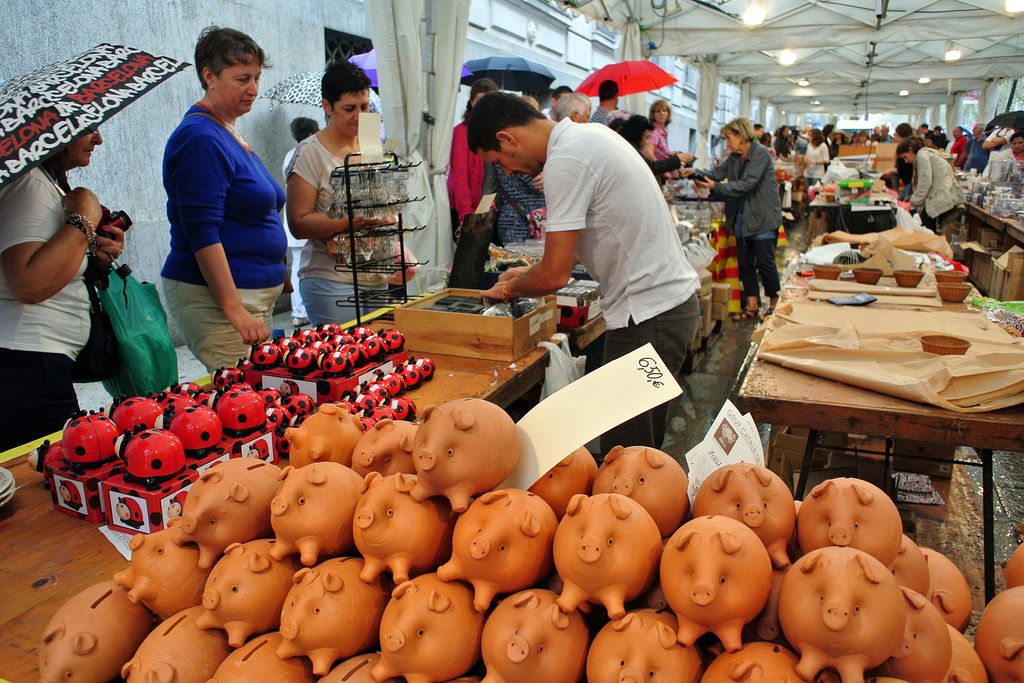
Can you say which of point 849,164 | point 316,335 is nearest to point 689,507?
point 316,335

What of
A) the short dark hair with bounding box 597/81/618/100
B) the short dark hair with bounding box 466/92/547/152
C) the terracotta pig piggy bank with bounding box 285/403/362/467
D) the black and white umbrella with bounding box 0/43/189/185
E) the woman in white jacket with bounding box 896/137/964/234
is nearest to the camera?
the terracotta pig piggy bank with bounding box 285/403/362/467

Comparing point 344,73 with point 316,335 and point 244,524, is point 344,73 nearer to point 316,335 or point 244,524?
point 316,335

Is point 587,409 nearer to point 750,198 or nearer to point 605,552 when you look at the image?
point 605,552

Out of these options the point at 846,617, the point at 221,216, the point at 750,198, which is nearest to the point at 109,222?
the point at 221,216

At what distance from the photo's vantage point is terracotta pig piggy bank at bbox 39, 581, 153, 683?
0.89m

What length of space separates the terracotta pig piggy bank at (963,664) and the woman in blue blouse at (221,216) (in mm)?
2099

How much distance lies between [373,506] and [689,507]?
18.9 inches

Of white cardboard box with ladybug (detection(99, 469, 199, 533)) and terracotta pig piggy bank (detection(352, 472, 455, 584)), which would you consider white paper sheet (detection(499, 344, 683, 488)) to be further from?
white cardboard box with ladybug (detection(99, 469, 199, 533))

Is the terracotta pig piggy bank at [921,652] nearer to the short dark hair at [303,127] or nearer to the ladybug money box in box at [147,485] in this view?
the ladybug money box in box at [147,485]

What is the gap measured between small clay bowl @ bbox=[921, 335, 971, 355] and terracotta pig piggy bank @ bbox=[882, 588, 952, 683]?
1.80 metres

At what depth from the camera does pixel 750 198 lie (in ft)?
21.3

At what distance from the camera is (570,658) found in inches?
32.4

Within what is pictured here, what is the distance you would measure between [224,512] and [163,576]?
4.6 inches

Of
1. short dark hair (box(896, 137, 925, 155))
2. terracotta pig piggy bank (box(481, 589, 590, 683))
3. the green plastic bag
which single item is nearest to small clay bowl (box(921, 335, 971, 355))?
terracotta pig piggy bank (box(481, 589, 590, 683))
